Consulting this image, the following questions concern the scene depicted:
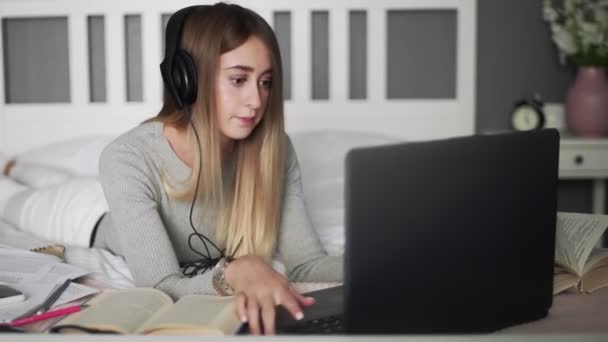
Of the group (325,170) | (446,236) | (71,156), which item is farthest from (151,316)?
(71,156)

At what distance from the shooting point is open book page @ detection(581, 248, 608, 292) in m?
1.03

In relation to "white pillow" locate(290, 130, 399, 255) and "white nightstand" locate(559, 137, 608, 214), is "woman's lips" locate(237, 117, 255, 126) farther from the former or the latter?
"white nightstand" locate(559, 137, 608, 214)

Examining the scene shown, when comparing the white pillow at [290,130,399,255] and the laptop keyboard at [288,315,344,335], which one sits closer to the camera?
the laptop keyboard at [288,315,344,335]

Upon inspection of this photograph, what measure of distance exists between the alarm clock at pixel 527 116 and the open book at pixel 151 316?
1768 mm

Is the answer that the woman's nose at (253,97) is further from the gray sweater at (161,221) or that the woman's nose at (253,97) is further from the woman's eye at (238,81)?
the gray sweater at (161,221)

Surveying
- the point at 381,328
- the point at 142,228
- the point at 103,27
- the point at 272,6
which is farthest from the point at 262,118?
the point at 103,27

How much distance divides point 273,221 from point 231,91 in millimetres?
273

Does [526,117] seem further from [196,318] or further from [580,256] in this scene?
[196,318]

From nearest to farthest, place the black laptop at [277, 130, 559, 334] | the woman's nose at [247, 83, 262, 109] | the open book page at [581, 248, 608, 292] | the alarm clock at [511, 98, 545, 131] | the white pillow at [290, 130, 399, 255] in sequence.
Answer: the black laptop at [277, 130, 559, 334] < the open book page at [581, 248, 608, 292] < the woman's nose at [247, 83, 262, 109] < the white pillow at [290, 130, 399, 255] < the alarm clock at [511, 98, 545, 131]

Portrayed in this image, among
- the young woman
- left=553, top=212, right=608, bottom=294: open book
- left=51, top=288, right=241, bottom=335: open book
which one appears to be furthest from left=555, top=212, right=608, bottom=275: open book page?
left=51, top=288, right=241, bottom=335: open book

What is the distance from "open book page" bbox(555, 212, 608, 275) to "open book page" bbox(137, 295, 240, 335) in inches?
19.5

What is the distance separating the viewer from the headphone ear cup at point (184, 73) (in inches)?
47.7

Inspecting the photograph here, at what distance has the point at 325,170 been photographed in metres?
1.96

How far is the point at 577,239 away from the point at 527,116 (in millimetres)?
1438
